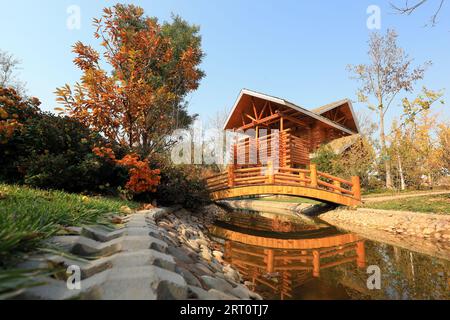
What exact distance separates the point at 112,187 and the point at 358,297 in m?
6.13

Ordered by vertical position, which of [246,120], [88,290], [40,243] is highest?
[246,120]

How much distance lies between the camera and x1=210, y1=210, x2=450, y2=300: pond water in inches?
121

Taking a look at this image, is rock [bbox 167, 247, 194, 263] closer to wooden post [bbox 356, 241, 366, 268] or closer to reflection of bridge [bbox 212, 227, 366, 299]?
reflection of bridge [bbox 212, 227, 366, 299]

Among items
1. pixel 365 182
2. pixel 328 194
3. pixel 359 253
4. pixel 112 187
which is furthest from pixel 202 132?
pixel 359 253

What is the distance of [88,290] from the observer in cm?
123

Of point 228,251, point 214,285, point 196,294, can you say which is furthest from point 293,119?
point 196,294

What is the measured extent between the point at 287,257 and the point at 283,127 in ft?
40.1

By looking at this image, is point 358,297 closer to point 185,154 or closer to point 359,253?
point 359,253

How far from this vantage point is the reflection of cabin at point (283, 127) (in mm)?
13180

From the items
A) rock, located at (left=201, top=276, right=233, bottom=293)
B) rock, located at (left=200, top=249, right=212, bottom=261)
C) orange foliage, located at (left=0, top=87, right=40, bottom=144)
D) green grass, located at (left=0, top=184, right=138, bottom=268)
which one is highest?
orange foliage, located at (left=0, top=87, right=40, bottom=144)

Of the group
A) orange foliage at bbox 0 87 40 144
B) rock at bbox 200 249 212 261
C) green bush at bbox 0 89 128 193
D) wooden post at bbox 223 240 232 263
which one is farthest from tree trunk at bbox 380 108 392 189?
orange foliage at bbox 0 87 40 144

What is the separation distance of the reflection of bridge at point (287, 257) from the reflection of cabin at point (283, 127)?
7016 mm

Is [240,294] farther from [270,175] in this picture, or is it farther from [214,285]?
[270,175]

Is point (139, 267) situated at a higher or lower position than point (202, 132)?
lower
